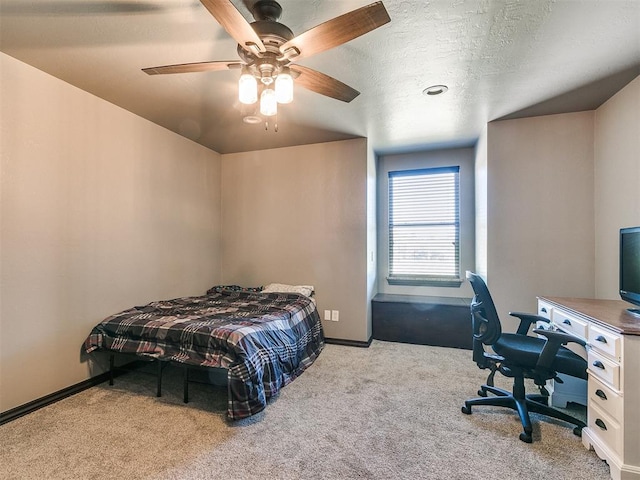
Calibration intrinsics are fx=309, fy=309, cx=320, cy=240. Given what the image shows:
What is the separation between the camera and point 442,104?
2785mm

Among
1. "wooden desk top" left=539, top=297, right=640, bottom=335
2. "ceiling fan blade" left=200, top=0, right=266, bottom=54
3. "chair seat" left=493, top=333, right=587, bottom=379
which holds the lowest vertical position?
"chair seat" left=493, top=333, right=587, bottom=379

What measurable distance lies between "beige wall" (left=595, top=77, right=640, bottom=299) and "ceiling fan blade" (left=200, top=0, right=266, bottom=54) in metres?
2.77

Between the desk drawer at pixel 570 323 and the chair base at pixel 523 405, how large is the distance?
1.56ft

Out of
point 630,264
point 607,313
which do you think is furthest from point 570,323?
point 630,264

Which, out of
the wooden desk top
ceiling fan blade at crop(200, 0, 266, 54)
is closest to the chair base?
the wooden desk top

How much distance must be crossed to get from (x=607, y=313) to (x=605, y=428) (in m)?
0.67

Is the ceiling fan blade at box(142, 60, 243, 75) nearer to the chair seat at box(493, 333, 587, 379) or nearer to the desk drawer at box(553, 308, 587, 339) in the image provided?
the chair seat at box(493, 333, 587, 379)

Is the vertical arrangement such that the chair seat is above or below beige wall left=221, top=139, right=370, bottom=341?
below

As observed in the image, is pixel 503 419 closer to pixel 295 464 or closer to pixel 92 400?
pixel 295 464

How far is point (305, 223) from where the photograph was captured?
3.92m

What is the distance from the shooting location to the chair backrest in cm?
208

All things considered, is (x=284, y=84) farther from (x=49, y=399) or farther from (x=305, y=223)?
(x=49, y=399)

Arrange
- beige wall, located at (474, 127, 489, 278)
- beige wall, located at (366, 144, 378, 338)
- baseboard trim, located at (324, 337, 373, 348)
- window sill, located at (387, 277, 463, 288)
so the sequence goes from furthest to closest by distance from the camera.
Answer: window sill, located at (387, 277, 463, 288) → beige wall, located at (366, 144, 378, 338) → baseboard trim, located at (324, 337, 373, 348) → beige wall, located at (474, 127, 489, 278)

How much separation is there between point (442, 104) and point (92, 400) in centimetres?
378
